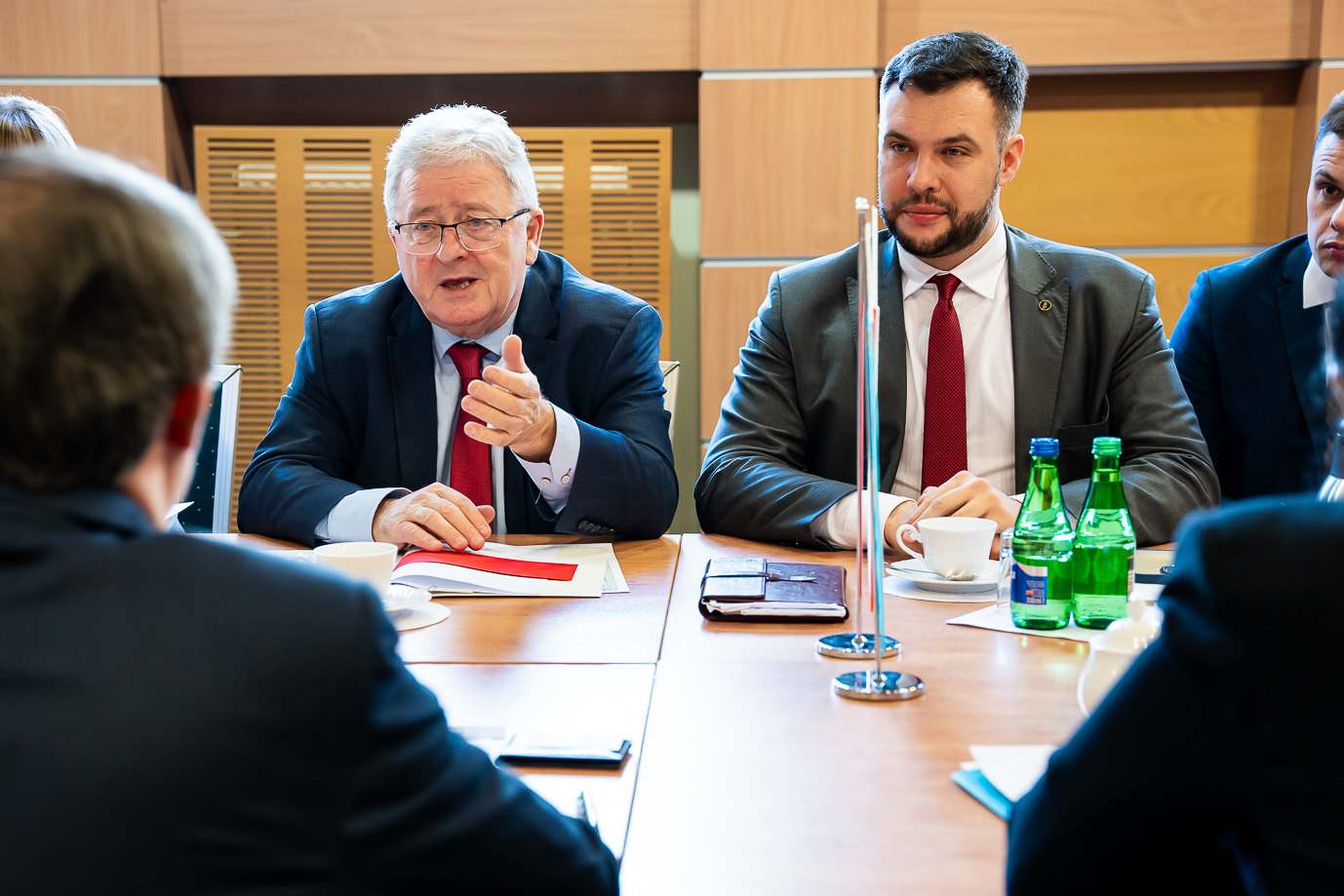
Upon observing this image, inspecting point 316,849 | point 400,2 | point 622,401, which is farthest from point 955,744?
point 400,2

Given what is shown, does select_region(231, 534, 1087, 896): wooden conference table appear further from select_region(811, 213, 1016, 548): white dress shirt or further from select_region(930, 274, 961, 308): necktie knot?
select_region(930, 274, 961, 308): necktie knot

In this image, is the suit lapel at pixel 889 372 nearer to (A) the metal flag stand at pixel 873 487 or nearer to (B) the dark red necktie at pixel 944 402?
(B) the dark red necktie at pixel 944 402

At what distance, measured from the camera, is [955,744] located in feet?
3.42

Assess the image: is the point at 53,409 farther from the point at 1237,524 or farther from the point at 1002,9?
the point at 1002,9

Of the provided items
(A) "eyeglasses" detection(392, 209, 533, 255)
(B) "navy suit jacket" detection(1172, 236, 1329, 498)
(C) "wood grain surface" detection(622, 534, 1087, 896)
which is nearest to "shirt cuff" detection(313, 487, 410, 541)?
(A) "eyeglasses" detection(392, 209, 533, 255)

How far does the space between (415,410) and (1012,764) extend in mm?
1499

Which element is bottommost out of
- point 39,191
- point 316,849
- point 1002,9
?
point 316,849

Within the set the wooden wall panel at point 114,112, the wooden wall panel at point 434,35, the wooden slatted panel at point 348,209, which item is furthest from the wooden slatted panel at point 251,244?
the wooden wall panel at point 434,35

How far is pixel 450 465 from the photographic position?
222 centimetres

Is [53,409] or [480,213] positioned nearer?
[53,409]

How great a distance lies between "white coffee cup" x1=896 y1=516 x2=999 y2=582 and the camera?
1.58 meters

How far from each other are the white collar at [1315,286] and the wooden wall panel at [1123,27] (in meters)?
1.46

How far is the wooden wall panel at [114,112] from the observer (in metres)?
3.89

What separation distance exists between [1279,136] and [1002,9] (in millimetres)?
1067
